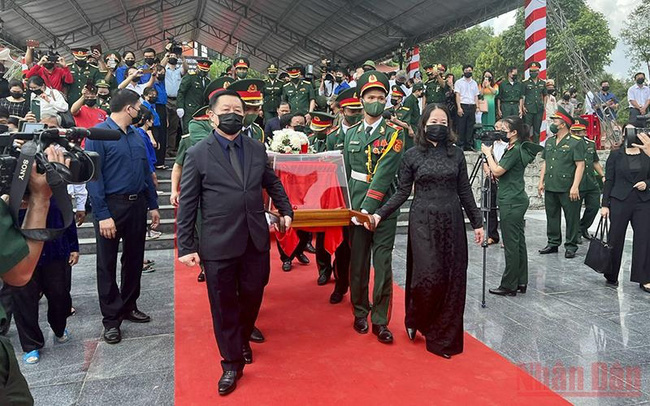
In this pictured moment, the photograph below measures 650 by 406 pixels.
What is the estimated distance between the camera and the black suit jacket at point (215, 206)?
276cm

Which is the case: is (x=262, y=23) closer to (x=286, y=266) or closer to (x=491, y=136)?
(x=286, y=266)

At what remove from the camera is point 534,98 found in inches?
393

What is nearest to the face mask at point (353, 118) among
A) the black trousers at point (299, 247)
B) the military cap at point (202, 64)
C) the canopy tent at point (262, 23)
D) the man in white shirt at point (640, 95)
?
the black trousers at point (299, 247)

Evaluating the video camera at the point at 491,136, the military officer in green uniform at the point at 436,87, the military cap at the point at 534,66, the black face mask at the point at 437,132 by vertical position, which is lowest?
the black face mask at the point at 437,132

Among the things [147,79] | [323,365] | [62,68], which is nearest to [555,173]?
[323,365]

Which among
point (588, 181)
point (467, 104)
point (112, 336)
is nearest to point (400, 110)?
point (467, 104)

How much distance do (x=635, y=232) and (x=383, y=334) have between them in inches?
123

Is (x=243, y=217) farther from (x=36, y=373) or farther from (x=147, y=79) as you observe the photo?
(x=147, y=79)

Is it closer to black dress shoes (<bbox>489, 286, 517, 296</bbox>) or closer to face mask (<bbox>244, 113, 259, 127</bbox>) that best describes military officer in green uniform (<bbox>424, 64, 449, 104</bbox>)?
black dress shoes (<bbox>489, 286, 517, 296</bbox>)

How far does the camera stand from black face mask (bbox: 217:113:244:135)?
2.83 meters

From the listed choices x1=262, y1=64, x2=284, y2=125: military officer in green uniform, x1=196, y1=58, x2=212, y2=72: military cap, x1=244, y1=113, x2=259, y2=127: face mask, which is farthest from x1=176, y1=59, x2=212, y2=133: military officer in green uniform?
x1=244, y1=113, x2=259, y2=127: face mask

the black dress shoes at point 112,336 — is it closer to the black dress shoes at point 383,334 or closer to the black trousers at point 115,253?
the black trousers at point 115,253

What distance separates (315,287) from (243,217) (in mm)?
2342

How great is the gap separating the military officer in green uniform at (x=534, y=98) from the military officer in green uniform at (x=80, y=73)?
8410 mm
